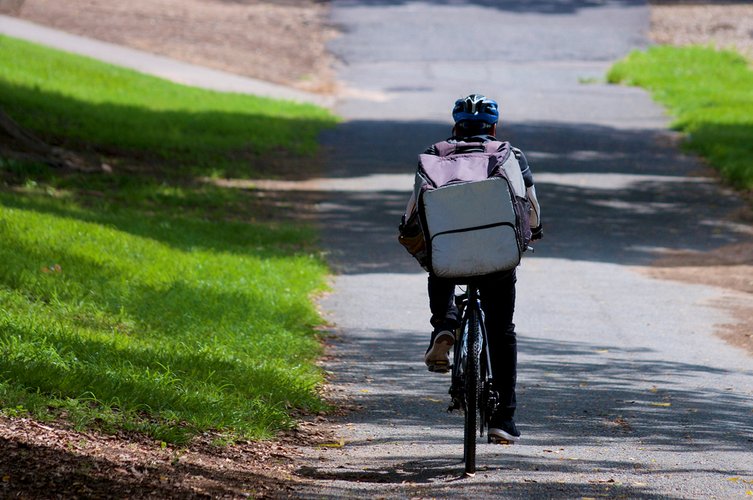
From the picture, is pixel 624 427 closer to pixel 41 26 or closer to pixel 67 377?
pixel 67 377

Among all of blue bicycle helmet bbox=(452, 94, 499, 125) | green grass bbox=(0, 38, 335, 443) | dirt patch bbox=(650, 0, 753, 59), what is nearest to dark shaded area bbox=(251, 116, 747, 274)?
green grass bbox=(0, 38, 335, 443)

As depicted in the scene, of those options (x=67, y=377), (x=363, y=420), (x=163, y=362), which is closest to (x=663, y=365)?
(x=363, y=420)

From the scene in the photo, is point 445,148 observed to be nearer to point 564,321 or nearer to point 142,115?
point 564,321

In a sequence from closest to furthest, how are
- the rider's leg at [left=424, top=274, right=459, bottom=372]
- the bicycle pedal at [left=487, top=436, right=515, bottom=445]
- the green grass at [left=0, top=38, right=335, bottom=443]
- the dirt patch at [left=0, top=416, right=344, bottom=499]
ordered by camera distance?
the dirt patch at [left=0, top=416, right=344, bottom=499] < the bicycle pedal at [left=487, top=436, right=515, bottom=445] < the rider's leg at [left=424, top=274, right=459, bottom=372] < the green grass at [left=0, top=38, right=335, bottom=443]

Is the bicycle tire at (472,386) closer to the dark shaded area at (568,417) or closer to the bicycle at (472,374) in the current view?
the bicycle at (472,374)

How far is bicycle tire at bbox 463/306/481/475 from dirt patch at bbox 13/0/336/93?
23033 millimetres

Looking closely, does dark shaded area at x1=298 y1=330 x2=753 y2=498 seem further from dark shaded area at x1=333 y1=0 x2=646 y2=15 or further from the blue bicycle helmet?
dark shaded area at x1=333 y1=0 x2=646 y2=15

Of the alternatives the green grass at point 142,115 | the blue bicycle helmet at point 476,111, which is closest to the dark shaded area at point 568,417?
the blue bicycle helmet at point 476,111

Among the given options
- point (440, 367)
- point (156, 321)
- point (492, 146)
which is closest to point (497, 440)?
point (440, 367)

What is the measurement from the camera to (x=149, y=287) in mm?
10586

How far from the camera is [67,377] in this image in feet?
23.8

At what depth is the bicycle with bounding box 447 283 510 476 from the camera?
21.2 feet

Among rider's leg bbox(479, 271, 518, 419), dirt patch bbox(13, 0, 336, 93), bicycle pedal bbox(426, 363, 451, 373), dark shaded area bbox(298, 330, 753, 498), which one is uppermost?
dirt patch bbox(13, 0, 336, 93)

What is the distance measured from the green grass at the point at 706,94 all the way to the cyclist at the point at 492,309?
13.3 meters
